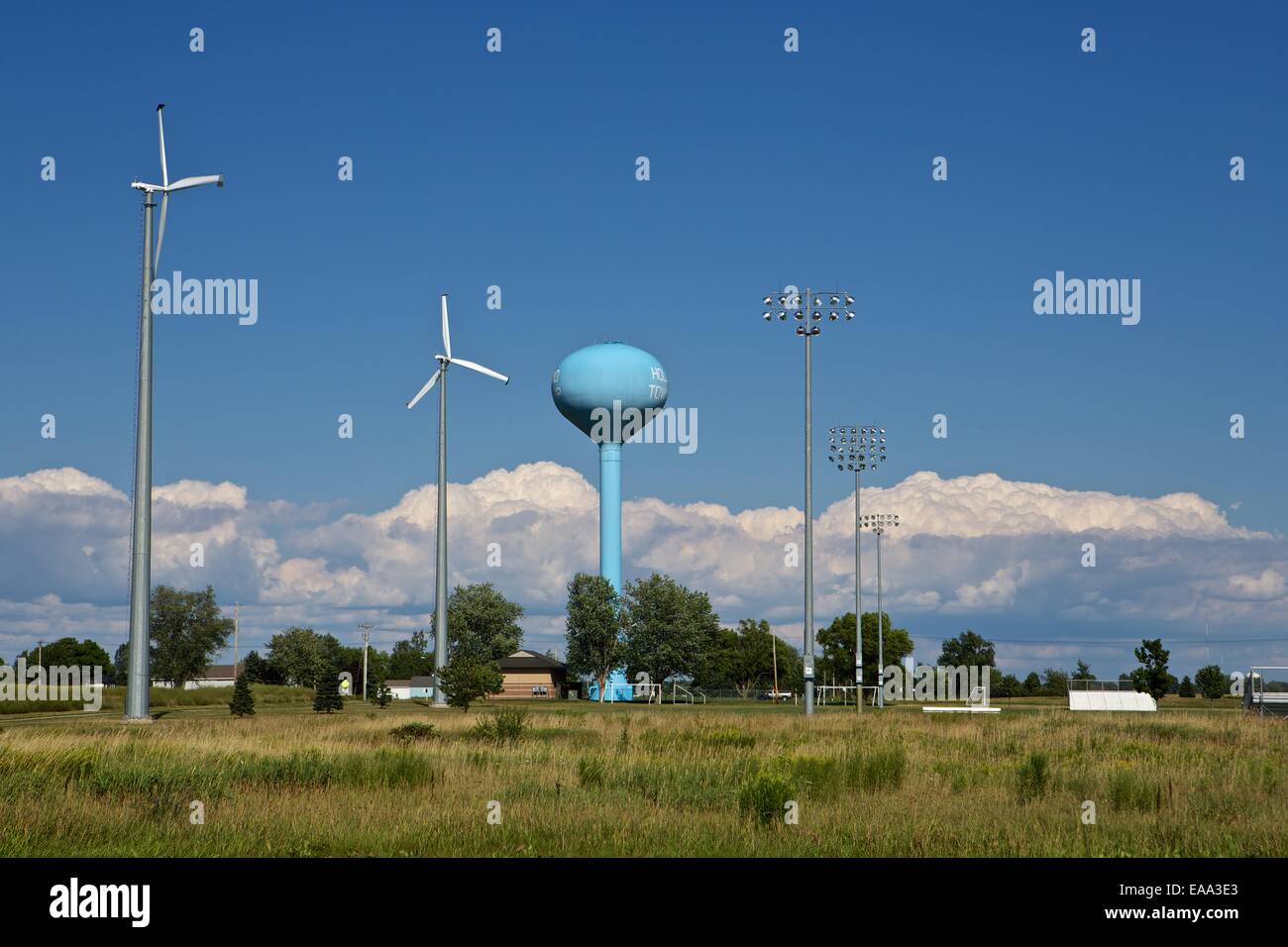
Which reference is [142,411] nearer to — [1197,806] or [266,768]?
[266,768]

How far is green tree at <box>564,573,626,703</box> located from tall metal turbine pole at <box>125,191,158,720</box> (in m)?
66.1

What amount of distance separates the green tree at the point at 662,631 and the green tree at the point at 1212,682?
155 ft

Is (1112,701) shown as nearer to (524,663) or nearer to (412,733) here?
(412,733)

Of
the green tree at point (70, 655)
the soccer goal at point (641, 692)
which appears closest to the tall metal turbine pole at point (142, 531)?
the soccer goal at point (641, 692)

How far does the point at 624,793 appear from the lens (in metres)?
21.5

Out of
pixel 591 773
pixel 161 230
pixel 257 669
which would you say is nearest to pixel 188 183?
pixel 161 230

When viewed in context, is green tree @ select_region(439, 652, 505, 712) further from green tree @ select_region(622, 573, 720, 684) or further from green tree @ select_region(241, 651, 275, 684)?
green tree @ select_region(241, 651, 275, 684)

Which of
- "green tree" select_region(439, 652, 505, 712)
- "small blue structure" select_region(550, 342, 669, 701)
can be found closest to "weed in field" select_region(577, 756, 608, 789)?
"green tree" select_region(439, 652, 505, 712)

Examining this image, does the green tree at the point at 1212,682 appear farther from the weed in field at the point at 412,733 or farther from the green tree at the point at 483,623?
the weed in field at the point at 412,733

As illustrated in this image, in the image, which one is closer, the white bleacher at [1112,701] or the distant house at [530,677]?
the white bleacher at [1112,701]

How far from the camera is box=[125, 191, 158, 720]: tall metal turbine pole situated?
133 feet

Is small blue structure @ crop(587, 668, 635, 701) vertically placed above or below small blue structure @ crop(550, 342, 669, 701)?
below

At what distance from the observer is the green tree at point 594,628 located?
106m
